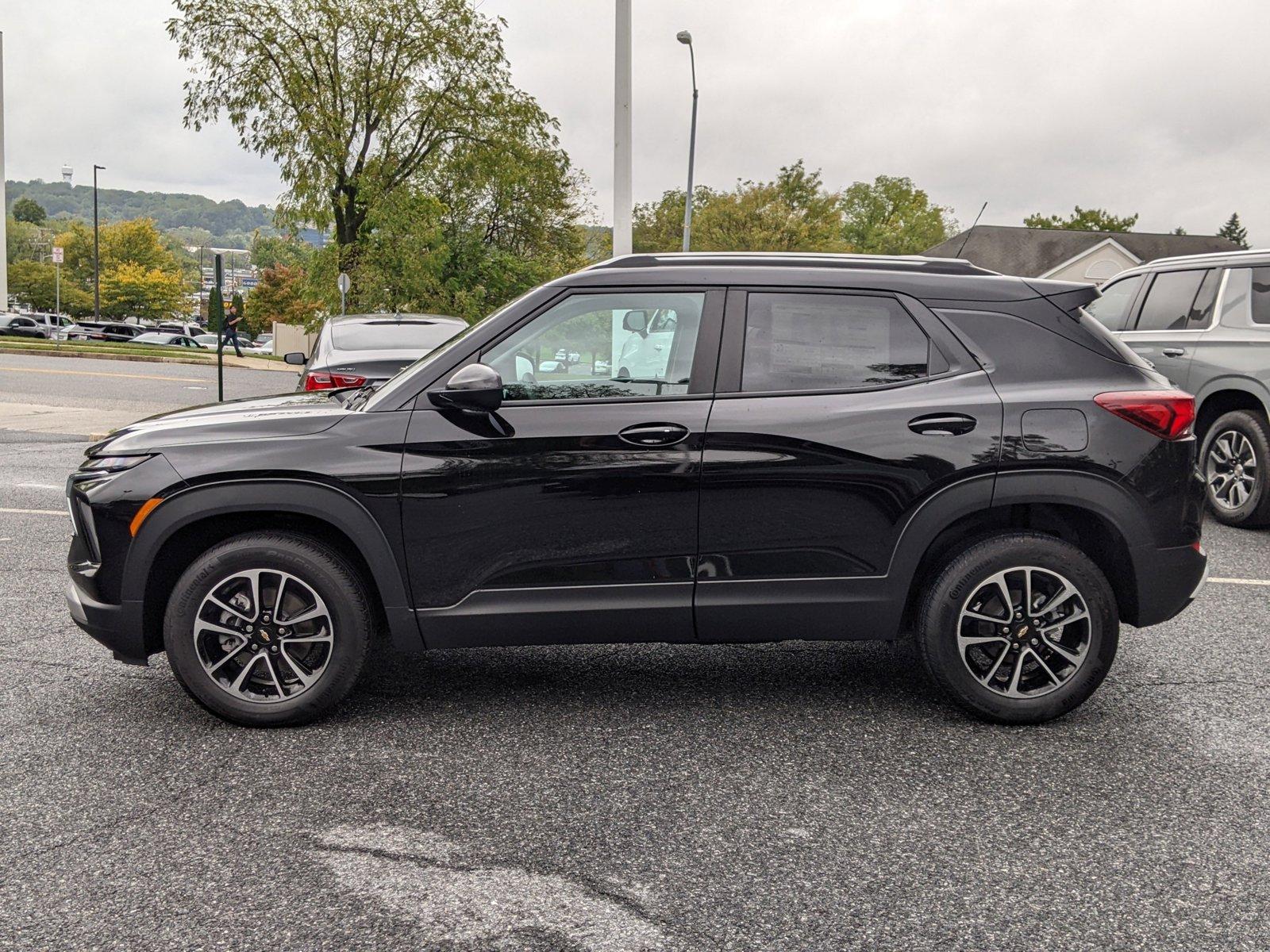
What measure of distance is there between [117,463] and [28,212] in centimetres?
16354

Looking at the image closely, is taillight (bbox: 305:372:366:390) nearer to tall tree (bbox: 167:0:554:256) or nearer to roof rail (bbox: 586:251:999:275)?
roof rail (bbox: 586:251:999:275)

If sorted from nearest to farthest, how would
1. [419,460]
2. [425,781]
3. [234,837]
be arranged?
[234,837] < [425,781] < [419,460]

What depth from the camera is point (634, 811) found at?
352 centimetres

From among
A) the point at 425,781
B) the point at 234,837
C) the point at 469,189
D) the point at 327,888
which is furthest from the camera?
the point at 469,189

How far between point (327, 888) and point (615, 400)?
195cm

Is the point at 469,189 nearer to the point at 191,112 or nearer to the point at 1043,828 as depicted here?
the point at 191,112

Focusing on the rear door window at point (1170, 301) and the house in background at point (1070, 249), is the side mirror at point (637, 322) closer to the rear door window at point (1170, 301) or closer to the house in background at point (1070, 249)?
the rear door window at point (1170, 301)

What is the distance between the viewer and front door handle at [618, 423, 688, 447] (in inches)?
161

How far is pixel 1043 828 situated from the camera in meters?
3.43

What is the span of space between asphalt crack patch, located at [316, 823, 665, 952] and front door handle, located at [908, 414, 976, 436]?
205cm

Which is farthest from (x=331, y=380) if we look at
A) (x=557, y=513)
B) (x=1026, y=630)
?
(x=1026, y=630)

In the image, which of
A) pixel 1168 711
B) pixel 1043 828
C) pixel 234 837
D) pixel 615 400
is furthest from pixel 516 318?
pixel 1168 711

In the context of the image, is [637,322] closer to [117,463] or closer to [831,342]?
[831,342]

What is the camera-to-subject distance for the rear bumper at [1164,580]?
13.8ft
